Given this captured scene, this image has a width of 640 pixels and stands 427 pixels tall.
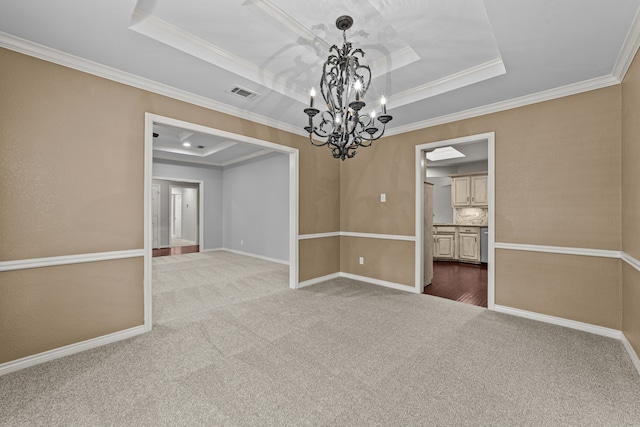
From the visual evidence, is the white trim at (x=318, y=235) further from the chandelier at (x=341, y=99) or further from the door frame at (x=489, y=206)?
the chandelier at (x=341, y=99)

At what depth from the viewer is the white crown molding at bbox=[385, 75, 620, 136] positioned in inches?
106

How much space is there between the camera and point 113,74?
2.56 m

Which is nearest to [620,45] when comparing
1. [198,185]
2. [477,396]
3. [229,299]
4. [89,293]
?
[477,396]

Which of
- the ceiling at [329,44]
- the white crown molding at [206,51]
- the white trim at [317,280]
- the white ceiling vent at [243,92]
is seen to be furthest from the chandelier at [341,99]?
the white trim at [317,280]

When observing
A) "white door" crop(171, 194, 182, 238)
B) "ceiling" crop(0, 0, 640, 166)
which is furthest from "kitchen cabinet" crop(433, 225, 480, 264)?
"white door" crop(171, 194, 182, 238)

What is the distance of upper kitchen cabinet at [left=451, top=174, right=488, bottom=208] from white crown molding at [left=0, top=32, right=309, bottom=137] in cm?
555

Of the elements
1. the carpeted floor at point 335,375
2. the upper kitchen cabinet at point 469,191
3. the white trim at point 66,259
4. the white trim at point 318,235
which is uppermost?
the upper kitchen cabinet at point 469,191

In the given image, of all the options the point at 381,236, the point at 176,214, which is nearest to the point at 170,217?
the point at 176,214

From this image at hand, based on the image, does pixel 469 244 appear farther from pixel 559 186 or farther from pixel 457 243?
pixel 559 186

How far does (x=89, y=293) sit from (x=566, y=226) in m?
4.81

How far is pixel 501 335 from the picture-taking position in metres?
2.67

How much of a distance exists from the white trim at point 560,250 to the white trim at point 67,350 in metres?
4.19

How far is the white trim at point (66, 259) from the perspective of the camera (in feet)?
6.95

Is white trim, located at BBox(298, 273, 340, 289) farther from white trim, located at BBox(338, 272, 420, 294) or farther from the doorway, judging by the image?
the doorway
